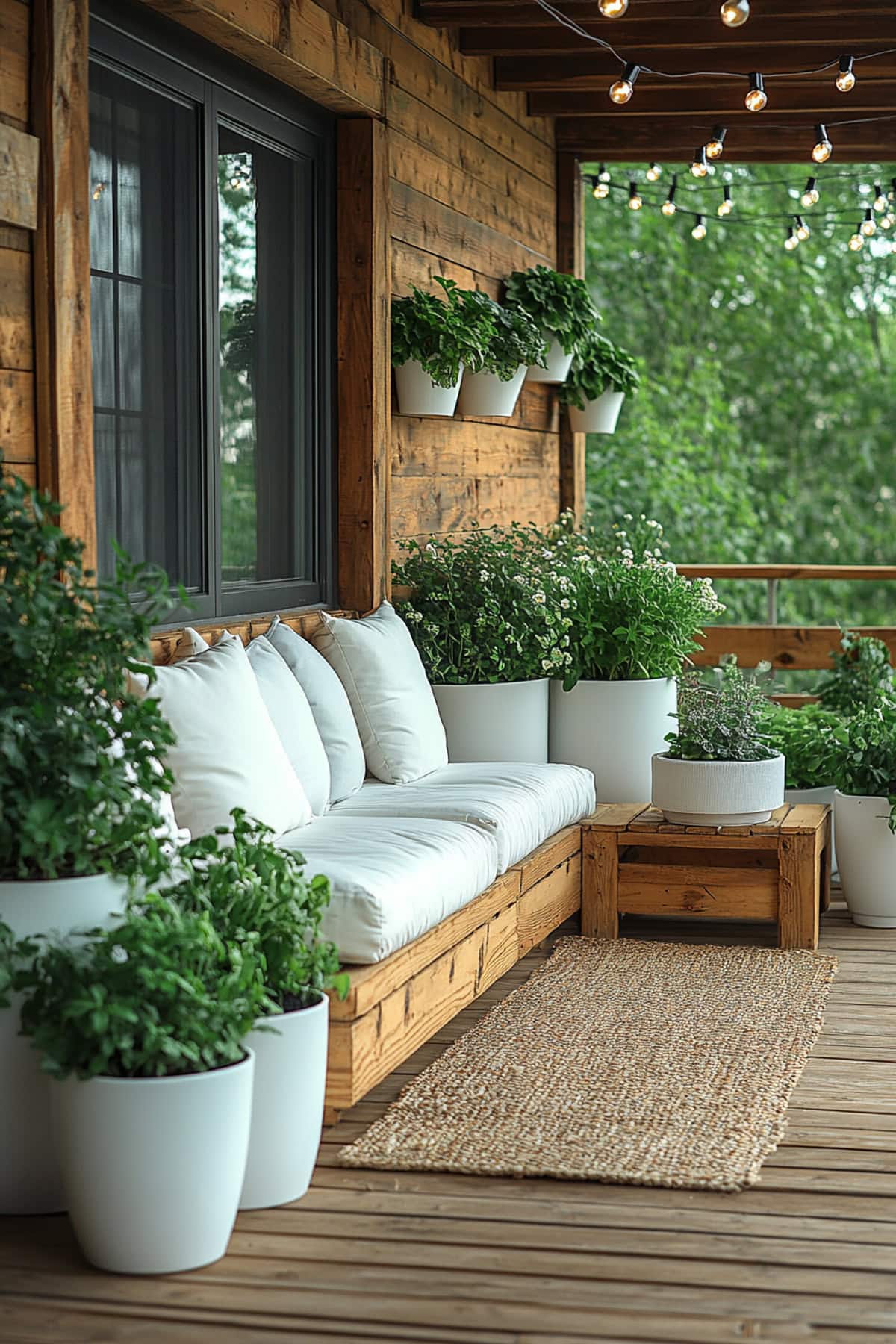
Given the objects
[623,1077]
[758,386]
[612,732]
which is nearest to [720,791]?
[612,732]

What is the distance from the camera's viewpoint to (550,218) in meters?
6.80

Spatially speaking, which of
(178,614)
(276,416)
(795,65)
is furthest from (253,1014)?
(795,65)

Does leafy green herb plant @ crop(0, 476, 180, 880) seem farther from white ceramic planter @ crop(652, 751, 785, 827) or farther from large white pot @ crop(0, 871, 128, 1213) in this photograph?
white ceramic planter @ crop(652, 751, 785, 827)

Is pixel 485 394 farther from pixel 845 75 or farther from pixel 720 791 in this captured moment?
pixel 720 791

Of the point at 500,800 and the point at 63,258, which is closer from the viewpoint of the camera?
the point at 63,258

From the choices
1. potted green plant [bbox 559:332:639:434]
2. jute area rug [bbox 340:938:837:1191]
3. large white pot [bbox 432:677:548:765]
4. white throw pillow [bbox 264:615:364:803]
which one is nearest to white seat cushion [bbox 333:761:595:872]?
white throw pillow [bbox 264:615:364:803]

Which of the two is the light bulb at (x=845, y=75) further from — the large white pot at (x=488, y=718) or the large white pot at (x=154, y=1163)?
the large white pot at (x=154, y=1163)

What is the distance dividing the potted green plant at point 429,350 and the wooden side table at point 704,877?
4.48 feet

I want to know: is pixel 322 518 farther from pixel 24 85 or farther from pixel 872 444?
pixel 872 444

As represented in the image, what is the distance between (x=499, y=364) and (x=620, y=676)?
108cm

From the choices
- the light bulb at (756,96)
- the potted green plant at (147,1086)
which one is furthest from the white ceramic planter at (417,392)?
the potted green plant at (147,1086)

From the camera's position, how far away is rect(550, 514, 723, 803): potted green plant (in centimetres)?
508

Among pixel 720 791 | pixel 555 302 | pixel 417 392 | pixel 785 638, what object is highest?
pixel 555 302

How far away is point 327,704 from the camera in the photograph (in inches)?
160
